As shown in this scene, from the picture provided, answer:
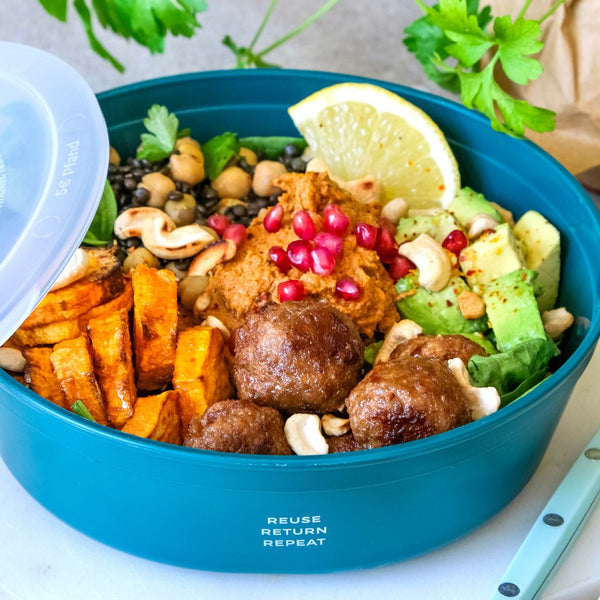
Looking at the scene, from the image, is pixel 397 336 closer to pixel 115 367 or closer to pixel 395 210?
pixel 395 210

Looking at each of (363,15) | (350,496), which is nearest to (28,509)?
(350,496)

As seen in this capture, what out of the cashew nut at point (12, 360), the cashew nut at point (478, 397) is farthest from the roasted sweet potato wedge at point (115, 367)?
the cashew nut at point (478, 397)

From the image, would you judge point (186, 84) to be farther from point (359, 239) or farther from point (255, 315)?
point (255, 315)

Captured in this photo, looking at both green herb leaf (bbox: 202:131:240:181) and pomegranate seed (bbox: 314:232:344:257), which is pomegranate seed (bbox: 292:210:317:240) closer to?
pomegranate seed (bbox: 314:232:344:257)

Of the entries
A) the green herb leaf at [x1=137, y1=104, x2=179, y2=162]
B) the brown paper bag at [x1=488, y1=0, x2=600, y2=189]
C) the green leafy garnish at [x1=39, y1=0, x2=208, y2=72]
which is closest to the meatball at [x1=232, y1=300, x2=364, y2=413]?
the green herb leaf at [x1=137, y1=104, x2=179, y2=162]

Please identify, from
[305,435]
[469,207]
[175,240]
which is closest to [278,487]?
[305,435]

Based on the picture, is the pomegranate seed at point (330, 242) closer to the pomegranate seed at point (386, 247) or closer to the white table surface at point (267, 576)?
the pomegranate seed at point (386, 247)

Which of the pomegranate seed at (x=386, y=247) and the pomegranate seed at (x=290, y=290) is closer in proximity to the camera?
the pomegranate seed at (x=290, y=290)
